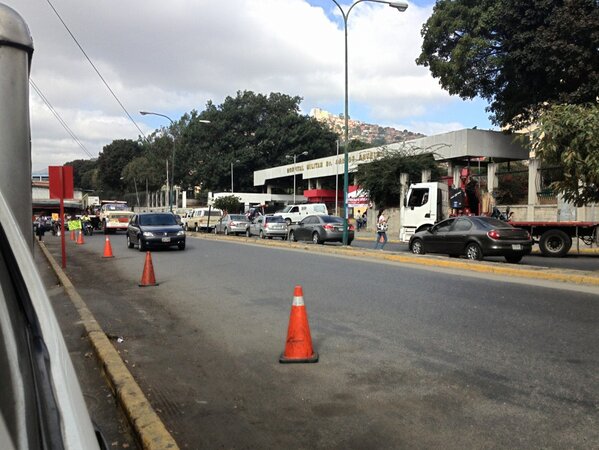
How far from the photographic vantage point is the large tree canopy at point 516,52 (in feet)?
79.2

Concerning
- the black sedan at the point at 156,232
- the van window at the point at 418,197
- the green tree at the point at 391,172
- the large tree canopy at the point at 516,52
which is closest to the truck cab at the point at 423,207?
the van window at the point at 418,197

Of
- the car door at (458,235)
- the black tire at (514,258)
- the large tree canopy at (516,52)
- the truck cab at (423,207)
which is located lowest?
the black tire at (514,258)

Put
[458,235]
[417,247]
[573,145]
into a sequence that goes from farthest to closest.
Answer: [417,247] < [458,235] < [573,145]

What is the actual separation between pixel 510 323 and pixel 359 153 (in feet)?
123

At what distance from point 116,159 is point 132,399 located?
350 feet

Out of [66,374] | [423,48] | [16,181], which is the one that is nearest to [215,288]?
[16,181]

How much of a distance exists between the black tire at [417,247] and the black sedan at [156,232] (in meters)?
8.45

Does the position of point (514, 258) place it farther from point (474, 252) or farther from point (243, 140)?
point (243, 140)

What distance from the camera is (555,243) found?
1820cm

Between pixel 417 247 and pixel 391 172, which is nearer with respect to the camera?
pixel 417 247

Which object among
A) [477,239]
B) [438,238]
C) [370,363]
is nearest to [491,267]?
[477,239]

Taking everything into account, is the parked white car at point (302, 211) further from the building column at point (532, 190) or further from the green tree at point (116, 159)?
the green tree at point (116, 159)

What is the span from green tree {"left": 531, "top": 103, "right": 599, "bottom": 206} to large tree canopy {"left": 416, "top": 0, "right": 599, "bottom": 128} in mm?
14207

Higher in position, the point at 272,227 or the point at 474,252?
the point at 272,227
